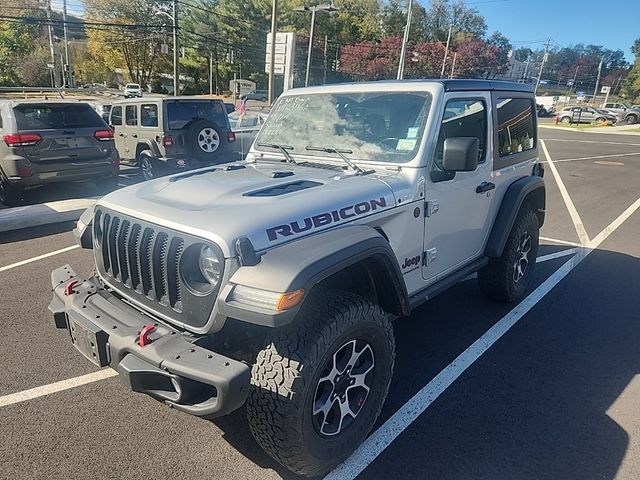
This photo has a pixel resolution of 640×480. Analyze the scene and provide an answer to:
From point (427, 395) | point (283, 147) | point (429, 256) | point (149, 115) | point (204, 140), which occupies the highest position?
point (283, 147)

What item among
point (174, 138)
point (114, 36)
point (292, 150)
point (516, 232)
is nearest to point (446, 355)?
point (516, 232)

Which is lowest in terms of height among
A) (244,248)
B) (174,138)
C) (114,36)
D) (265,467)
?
(265,467)

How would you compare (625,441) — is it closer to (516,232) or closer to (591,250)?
(516,232)

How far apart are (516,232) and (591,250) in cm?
279

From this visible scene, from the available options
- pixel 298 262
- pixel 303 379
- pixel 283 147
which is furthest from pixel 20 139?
pixel 303 379

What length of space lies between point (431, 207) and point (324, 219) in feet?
3.32

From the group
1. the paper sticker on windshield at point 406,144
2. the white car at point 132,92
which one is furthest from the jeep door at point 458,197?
the white car at point 132,92

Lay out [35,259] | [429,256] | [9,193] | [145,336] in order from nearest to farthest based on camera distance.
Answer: [145,336], [429,256], [35,259], [9,193]

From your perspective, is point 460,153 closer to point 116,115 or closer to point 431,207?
point 431,207

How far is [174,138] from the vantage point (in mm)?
9453

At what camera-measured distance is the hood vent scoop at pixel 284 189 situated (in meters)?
2.61

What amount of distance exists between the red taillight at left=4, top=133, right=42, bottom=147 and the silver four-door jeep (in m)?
5.32

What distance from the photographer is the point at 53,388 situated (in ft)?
10.0

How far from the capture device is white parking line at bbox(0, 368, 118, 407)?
9.61ft
